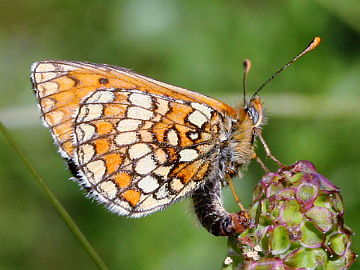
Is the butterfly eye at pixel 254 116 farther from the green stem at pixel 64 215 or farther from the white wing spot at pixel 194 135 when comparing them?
the green stem at pixel 64 215

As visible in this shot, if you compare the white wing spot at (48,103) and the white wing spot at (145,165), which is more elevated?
the white wing spot at (48,103)

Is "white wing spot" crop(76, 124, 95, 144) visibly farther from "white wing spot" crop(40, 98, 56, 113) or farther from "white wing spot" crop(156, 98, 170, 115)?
"white wing spot" crop(156, 98, 170, 115)

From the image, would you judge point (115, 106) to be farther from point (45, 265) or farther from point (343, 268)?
point (45, 265)

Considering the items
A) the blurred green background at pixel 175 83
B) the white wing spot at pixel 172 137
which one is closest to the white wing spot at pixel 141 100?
the white wing spot at pixel 172 137

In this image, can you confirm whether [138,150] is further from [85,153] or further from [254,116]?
[254,116]

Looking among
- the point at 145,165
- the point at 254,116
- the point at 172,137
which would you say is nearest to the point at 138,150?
the point at 145,165

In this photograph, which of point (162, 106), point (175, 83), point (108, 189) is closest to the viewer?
point (108, 189)

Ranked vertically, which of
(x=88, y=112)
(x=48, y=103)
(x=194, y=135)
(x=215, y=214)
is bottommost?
(x=215, y=214)
